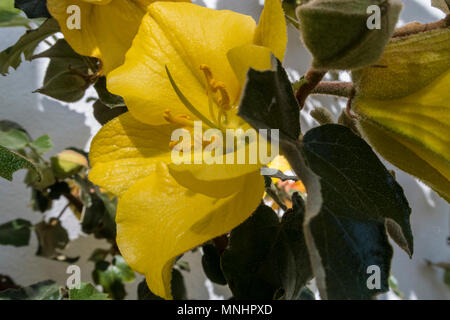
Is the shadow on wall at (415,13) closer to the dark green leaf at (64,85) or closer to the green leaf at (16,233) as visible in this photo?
the dark green leaf at (64,85)

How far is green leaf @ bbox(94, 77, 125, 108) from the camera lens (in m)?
0.34

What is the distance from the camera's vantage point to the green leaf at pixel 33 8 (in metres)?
0.34

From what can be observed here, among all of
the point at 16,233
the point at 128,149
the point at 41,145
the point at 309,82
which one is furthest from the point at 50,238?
the point at 309,82

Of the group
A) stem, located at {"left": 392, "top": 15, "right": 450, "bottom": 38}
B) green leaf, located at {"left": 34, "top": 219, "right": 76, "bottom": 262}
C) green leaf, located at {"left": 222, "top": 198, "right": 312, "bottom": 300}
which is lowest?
green leaf, located at {"left": 34, "top": 219, "right": 76, "bottom": 262}

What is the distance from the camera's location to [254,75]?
168mm

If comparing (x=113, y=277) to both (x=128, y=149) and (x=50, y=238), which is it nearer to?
(x=50, y=238)

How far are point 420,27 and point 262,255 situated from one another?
0.17 metres

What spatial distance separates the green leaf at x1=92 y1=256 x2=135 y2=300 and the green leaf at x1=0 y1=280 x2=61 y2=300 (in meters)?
0.10

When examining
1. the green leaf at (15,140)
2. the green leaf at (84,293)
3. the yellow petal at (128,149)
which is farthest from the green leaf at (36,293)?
the yellow petal at (128,149)

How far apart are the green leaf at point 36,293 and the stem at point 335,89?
40 centimetres

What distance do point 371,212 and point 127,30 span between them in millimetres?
220

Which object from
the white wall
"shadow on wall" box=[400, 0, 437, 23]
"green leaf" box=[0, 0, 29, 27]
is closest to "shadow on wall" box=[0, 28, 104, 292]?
the white wall

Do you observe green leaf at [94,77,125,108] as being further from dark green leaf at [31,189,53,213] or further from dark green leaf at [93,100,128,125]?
dark green leaf at [31,189,53,213]

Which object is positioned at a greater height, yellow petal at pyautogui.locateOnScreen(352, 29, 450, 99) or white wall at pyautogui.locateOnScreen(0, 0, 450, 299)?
yellow petal at pyautogui.locateOnScreen(352, 29, 450, 99)
